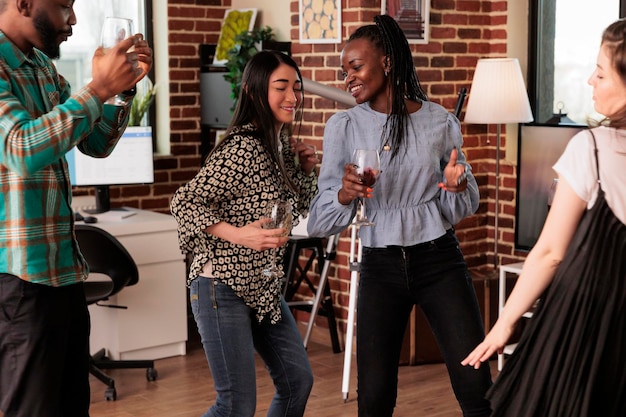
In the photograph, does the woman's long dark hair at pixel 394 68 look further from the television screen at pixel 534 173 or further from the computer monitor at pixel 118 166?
the computer monitor at pixel 118 166

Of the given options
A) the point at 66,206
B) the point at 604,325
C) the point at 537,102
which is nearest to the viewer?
the point at 604,325

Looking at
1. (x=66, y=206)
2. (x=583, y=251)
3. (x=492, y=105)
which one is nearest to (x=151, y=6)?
(x=492, y=105)

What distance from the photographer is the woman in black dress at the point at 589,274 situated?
2020 mm

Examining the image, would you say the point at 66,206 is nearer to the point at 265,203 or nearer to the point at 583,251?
the point at 265,203

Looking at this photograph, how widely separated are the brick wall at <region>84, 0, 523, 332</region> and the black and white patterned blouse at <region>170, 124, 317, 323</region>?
2244 mm

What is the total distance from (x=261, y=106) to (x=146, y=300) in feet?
7.61

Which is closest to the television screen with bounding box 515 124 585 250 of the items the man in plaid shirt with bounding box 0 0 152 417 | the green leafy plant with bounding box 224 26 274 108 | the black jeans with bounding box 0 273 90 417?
the green leafy plant with bounding box 224 26 274 108

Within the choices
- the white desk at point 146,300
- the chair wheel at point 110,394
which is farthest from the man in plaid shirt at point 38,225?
the white desk at point 146,300

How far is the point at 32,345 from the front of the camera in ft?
7.06

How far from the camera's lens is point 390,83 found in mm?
2898

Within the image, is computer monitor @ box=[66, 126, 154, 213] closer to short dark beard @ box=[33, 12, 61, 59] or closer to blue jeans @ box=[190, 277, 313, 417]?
blue jeans @ box=[190, 277, 313, 417]

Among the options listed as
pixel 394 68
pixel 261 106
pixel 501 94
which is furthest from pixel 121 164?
pixel 394 68

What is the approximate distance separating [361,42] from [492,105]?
2.16m

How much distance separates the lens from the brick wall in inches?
205
